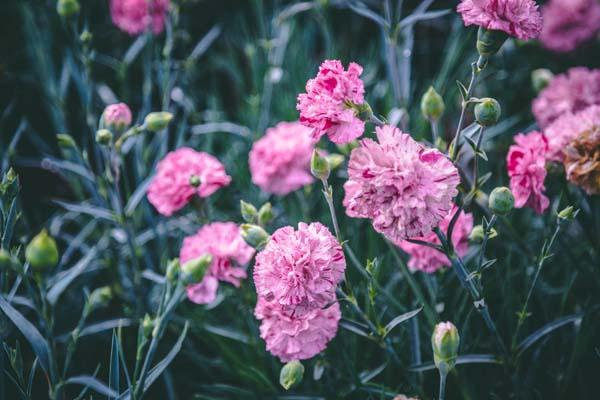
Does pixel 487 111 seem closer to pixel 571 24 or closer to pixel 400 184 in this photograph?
pixel 400 184

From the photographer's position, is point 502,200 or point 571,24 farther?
point 571,24

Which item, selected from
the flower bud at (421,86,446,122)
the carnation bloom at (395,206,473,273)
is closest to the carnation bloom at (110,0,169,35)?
the flower bud at (421,86,446,122)

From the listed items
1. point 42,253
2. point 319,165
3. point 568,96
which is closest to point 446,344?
point 319,165

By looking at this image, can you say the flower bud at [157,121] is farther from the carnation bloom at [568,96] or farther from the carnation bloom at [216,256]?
the carnation bloom at [568,96]

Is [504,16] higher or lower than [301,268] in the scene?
higher

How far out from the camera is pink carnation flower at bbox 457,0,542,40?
714 millimetres

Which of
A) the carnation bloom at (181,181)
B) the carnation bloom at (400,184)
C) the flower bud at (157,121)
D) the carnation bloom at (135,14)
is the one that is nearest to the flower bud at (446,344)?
the carnation bloom at (400,184)

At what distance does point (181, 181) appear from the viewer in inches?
39.6

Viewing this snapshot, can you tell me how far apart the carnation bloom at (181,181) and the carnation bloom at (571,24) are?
43.1 inches

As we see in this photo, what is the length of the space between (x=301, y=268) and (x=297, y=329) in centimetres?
14

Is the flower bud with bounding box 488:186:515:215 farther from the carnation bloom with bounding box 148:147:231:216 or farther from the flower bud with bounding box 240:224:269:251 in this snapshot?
the carnation bloom with bounding box 148:147:231:216

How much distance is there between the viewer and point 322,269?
0.69 m

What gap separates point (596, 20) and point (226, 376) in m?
1.42

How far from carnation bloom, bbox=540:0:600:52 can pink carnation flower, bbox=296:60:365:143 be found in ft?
3.58
